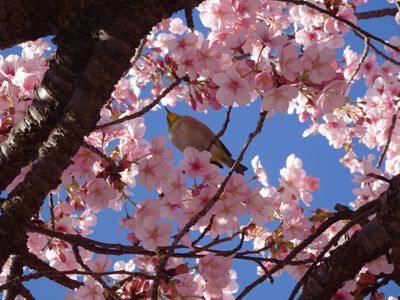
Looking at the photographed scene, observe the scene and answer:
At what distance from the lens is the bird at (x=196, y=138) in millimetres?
3119

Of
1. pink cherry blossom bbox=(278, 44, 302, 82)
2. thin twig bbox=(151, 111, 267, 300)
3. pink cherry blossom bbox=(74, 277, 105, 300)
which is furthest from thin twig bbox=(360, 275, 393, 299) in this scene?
pink cherry blossom bbox=(74, 277, 105, 300)

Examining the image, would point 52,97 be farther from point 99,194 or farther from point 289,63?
point 289,63

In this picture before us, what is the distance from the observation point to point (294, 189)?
11.0ft

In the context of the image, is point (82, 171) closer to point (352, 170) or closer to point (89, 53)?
point (89, 53)

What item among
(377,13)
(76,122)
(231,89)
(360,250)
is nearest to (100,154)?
(76,122)

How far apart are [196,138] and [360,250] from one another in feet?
4.53

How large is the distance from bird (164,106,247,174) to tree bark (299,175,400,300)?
45.8 inches

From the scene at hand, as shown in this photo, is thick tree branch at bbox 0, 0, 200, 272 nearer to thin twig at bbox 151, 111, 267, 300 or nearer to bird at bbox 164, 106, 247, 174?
thin twig at bbox 151, 111, 267, 300

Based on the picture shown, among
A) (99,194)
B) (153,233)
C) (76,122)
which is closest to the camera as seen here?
(76,122)

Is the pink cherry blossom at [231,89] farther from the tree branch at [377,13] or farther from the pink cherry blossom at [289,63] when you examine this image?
the tree branch at [377,13]

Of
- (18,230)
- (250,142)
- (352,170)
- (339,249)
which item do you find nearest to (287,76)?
(250,142)

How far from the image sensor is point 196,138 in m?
3.14

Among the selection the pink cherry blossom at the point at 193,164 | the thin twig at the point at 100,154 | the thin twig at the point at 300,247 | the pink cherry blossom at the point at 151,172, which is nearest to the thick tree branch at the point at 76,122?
the thin twig at the point at 100,154

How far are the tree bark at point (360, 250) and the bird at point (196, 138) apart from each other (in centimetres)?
116
